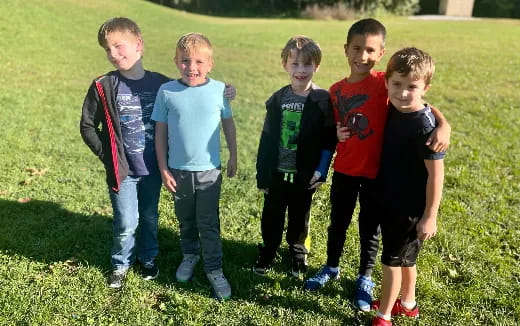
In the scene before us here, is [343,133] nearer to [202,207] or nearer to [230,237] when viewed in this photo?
[202,207]

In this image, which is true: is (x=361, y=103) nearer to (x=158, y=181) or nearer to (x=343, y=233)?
(x=343, y=233)

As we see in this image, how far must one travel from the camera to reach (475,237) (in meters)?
4.51

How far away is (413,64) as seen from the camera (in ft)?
8.82

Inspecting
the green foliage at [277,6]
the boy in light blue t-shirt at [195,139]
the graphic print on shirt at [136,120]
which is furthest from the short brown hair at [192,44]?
the green foliage at [277,6]

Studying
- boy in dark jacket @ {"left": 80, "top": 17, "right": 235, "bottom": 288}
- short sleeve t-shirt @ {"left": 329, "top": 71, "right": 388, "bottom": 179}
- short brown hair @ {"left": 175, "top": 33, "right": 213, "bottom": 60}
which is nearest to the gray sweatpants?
boy in dark jacket @ {"left": 80, "top": 17, "right": 235, "bottom": 288}

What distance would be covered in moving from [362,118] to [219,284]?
1.79 m

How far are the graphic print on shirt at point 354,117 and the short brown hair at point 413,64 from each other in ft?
1.33

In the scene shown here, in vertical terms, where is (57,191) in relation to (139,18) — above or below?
below

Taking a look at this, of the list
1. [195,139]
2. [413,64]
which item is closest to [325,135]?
[413,64]

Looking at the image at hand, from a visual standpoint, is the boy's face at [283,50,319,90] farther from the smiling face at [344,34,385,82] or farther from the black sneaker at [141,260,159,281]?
the black sneaker at [141,260,159,281]

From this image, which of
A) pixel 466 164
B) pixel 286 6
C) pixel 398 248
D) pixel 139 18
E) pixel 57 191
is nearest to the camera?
pixel 398 248

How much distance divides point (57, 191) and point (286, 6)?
130 ft

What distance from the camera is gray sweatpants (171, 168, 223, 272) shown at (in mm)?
3350

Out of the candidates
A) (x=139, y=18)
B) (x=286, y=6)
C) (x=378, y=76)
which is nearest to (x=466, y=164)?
(x=378, y=76)
